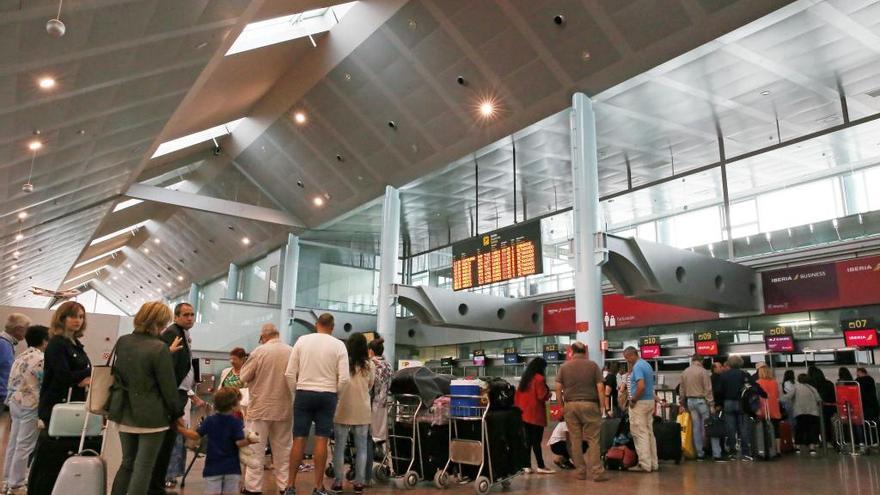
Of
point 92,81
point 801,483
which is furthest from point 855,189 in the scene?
point 92,81

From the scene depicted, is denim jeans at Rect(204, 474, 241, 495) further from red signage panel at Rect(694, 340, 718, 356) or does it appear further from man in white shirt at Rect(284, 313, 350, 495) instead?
red signage panel at Rect(694, 340, 718, 356)

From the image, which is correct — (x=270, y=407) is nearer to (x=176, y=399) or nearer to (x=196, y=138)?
(x=176, y=399)

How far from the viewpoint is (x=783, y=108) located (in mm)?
12484

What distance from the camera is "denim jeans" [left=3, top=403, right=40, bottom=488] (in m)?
4.80

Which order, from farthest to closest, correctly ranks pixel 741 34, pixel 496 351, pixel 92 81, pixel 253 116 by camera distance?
pixel 496 351, pixel 253 116, pixel 741 34, pixel 92 81

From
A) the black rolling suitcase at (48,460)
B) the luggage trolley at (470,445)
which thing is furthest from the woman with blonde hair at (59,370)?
the luggage trolley at (470,445)

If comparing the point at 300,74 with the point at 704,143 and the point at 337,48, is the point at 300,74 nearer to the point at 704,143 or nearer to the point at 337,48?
the point at 337,48

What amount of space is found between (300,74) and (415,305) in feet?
21.2

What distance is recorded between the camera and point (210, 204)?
18688 millimetres

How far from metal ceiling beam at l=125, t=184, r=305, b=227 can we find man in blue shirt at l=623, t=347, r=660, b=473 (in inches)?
578

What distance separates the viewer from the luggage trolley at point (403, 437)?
20.7 ft

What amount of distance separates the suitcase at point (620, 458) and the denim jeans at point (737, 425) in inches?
87.4

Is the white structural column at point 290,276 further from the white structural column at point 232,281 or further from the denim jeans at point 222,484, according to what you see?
the denim jeans at point 222,484

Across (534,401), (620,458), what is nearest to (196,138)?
(534,401)
